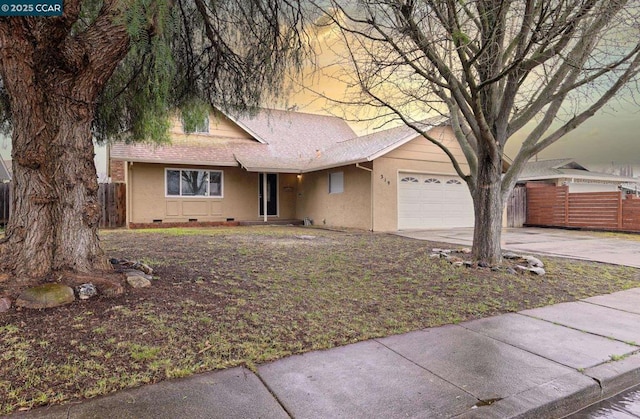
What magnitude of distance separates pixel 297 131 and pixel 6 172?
44.1ft

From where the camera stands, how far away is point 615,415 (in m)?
2.65

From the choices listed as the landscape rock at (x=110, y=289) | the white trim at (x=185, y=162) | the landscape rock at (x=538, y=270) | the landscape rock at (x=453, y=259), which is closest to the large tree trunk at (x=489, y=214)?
the landscape rock at (x=453, y=259)

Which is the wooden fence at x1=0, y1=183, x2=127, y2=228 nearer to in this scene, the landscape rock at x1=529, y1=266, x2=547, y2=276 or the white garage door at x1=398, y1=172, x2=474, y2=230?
the white garage door at x1=398, y1=172, x2=474, y2=230

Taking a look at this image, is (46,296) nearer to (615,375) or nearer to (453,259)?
(615,375)

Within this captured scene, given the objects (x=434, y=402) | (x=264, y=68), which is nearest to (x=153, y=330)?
(x=434, y=402)

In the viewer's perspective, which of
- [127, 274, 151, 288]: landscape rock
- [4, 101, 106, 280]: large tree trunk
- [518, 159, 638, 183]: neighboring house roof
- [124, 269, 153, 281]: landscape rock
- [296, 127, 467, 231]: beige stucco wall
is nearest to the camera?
[4, 101, 106, 280]: large tree trunk

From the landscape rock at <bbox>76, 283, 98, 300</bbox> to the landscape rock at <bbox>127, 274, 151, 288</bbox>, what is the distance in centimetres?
40

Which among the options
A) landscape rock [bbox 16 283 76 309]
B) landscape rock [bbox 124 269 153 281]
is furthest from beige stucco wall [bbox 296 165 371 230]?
landscape rock [bbox 16 283 76 309]

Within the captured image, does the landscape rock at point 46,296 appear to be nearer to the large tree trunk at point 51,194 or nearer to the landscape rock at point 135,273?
the large tree trunk at point 51,194

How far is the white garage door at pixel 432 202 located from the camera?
14.7m

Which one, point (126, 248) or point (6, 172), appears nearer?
point (126, 248)

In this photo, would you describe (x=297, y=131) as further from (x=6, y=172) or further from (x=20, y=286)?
(x=20, y=286)

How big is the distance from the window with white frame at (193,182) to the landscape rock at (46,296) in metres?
12.0

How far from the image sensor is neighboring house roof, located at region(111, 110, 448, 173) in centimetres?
1405
